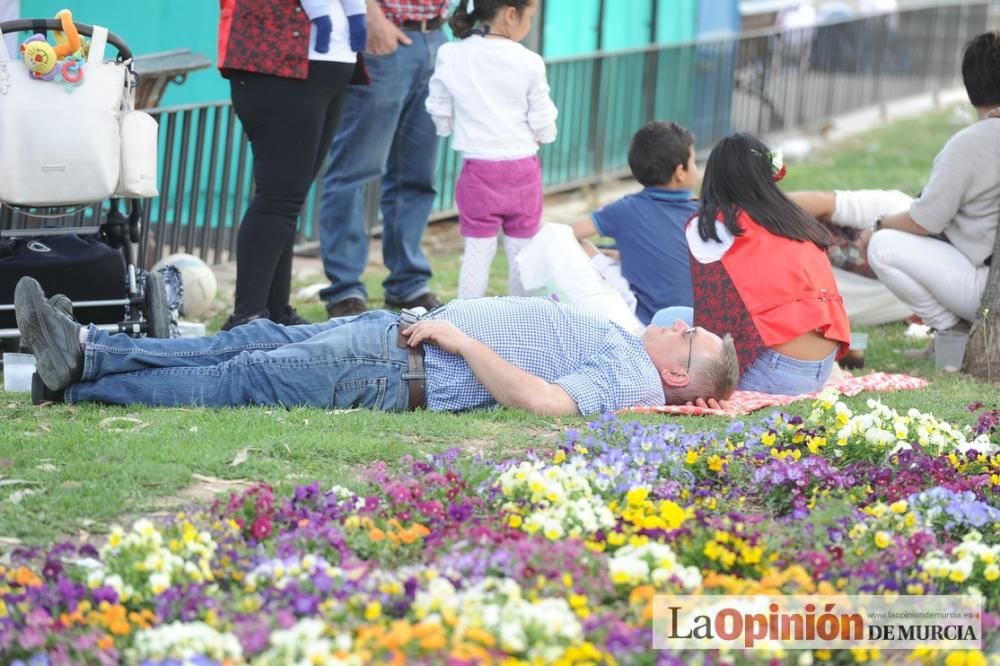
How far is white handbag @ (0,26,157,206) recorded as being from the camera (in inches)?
217

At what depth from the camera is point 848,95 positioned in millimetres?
18344

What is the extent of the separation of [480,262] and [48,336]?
2725mm

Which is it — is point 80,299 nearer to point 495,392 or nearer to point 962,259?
point 495,392

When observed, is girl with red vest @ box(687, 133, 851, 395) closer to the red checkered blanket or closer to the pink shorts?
the red checkered blanket

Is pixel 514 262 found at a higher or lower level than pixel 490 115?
lower

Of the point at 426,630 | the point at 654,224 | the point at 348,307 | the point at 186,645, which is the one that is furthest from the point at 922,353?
the point at 186,645

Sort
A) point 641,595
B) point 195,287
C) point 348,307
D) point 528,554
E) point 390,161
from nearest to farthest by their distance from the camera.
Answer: point 641,595
point 528,554
point 348,307
point 195,287
point 390,161

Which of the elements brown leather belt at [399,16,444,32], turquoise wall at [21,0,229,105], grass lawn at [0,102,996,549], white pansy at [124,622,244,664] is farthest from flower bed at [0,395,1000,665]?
turquoise wall at [21,0,229,105]

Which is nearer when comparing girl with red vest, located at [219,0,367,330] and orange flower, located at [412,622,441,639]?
orange flower, located at [412,622,441,639]

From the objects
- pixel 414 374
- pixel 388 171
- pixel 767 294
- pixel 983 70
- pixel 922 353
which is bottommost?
pixel 922 353

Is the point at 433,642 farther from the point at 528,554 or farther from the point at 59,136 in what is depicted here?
the point at 59,136

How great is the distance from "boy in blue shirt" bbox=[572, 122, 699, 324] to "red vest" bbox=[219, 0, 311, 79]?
165 centimetres

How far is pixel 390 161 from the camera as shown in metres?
7.88

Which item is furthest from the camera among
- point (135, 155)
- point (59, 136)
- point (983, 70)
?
point (983, 70)
